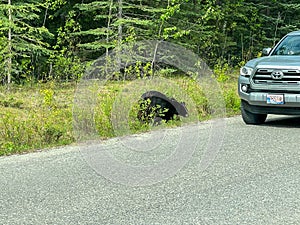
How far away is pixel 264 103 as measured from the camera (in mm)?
10281

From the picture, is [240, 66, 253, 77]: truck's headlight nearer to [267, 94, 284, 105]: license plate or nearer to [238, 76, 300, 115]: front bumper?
[238, 76, 300, 115]: front bumper

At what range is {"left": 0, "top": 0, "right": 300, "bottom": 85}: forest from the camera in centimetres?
1923

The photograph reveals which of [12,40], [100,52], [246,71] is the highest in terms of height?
[246,71]

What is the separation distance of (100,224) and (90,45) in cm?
1677

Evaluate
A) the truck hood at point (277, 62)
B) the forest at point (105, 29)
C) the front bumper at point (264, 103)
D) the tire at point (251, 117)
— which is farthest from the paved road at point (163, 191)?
the forest at point (105, 29)

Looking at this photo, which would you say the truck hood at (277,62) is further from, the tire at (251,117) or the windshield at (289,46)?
the tire at (251,117)

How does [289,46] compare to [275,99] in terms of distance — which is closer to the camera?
[275,99]

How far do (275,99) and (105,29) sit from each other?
12716mm

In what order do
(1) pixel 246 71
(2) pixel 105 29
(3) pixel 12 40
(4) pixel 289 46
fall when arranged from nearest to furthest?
1. (1) pixel 246 71
2. (4) pixel 289 46
3. (3) pixel 12 40
4. (2) pixel 105 29

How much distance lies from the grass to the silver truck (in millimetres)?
1351

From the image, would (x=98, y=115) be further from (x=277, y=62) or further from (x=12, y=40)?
(x=12, y=40)

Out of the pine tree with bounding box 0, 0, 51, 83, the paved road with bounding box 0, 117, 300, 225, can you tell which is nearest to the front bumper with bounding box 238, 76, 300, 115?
the paved road with bounding box 0, 117, 300, 225

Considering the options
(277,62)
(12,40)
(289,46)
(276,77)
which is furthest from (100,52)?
(276,77)

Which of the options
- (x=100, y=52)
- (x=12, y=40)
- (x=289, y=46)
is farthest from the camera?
(x=100, y=52)
